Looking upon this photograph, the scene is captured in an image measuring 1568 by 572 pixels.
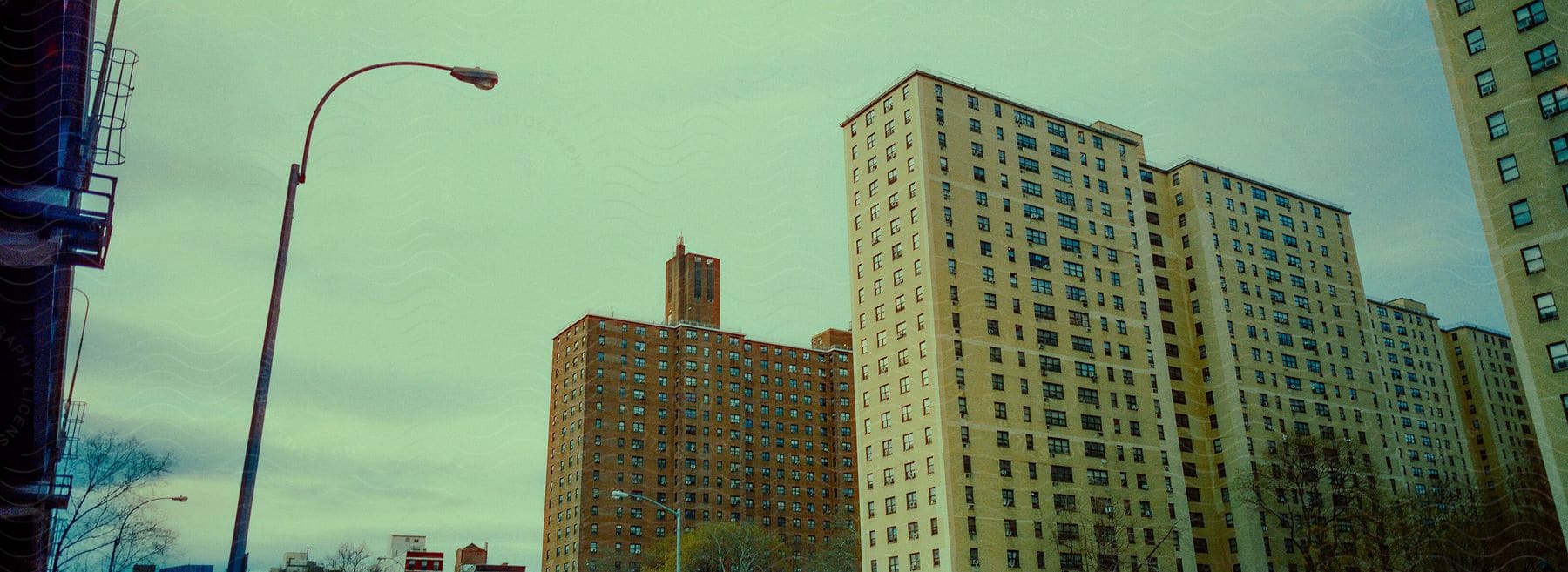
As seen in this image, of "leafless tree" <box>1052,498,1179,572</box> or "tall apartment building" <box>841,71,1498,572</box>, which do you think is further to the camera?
"tall apartment building" <box>841,71,1498,572</box>

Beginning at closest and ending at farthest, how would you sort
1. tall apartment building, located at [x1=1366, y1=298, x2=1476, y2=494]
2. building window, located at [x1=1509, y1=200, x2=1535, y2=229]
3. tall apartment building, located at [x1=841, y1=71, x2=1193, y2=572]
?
building window, located at [x1=1509, y1=200, x2=1535, y2=229], tall apartment building, located at [x1=841, y1=71, x2=1193, y2=572], tall apartment building, located at [x1=1366, y1=298, x2=1476, y2=494]

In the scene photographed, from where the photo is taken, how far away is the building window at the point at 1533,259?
178ft

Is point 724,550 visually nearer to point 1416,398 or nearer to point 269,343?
point 1416,398

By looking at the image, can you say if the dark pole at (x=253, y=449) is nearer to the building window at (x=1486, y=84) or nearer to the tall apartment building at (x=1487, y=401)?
the building window at (x=1486, y=84)

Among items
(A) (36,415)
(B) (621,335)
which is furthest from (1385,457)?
(A) (36,415)

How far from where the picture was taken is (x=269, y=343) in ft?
50.2

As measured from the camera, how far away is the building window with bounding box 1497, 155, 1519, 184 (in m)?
56.2

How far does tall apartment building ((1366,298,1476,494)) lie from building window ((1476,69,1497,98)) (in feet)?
229

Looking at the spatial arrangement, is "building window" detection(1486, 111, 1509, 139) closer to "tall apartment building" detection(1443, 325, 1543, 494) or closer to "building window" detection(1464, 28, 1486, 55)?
"building window" detection(1464, 28, 1486, 55)

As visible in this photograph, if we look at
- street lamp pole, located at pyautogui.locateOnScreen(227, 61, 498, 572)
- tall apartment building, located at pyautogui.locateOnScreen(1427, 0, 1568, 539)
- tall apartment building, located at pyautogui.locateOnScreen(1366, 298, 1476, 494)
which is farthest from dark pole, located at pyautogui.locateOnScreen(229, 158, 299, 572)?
tall apartment building, located at pyautogui.locateOnScreen(1366, 298, 1476, 494)

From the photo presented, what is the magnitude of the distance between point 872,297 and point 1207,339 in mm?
38749

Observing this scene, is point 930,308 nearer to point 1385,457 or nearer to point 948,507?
point 948,507

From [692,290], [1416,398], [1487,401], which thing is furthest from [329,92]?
[1487,401]

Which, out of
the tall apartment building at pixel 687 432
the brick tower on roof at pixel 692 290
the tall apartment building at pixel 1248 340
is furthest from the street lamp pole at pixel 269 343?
the brick tower on roof at pixel 692 290
